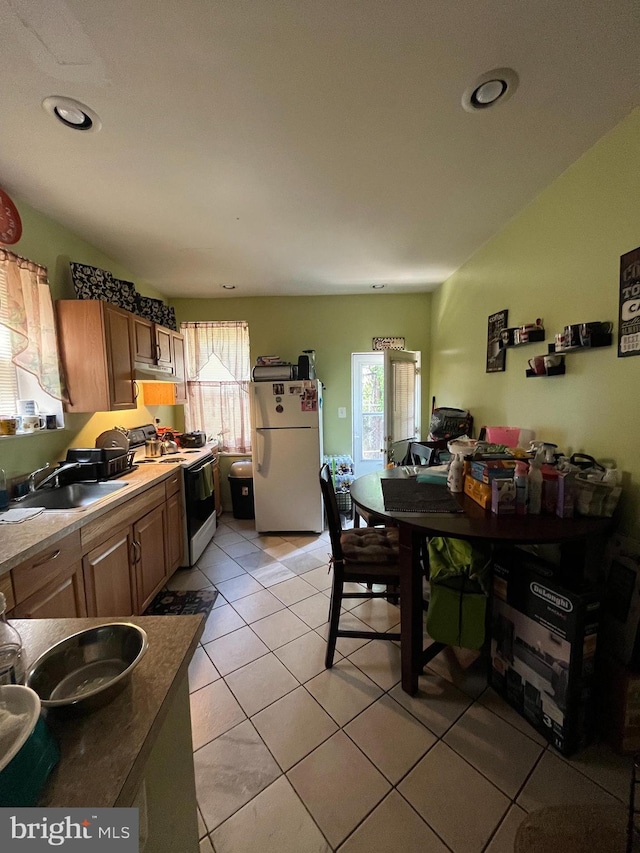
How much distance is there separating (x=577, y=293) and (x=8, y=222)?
2.92 meters

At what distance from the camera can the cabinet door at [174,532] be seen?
2424 mm

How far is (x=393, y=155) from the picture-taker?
5.09 ft

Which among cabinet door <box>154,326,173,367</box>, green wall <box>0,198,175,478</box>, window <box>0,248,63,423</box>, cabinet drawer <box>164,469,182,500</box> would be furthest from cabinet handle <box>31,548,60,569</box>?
cabinet door <box>154,326,173,367</box>

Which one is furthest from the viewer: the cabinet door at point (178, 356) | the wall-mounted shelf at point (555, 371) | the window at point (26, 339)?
the cabinet door at point (178, 356)

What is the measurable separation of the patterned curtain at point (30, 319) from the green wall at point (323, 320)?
1867 mm

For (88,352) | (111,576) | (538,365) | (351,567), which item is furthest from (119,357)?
(538,365)

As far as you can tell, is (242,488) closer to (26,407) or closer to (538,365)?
(26,407)

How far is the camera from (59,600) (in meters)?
1.39

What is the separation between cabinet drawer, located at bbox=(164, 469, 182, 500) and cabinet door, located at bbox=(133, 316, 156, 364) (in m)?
0.96

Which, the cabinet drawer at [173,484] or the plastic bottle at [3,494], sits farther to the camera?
the cabinet drawer at [173,484]

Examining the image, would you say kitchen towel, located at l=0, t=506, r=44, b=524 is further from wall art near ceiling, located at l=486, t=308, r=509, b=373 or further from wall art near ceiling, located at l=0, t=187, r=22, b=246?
wall art near ceiling, located at l=486, t=308, r=509, b=373

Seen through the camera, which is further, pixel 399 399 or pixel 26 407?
pixel 399 399

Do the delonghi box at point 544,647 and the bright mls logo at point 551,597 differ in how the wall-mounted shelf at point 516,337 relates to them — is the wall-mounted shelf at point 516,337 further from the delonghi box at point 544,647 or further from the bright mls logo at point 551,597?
the bright mls logo at point 551,597

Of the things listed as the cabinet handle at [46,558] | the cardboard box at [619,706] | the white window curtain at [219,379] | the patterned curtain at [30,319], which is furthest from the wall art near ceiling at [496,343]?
the patterned curtain at [30,319]
